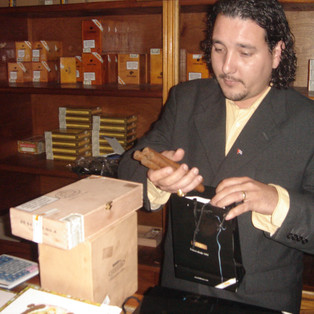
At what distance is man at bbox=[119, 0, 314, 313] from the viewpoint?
116 cm

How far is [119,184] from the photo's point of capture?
3.38 ft

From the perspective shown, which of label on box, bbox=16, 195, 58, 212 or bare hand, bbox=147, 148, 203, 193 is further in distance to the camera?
bare hand, bbox=147, 148, 203, 193

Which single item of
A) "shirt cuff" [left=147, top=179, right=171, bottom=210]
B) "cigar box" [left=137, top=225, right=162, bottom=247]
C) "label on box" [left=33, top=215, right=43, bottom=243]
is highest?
"label on box" [left=33, top=215, right=43, bottom=243]

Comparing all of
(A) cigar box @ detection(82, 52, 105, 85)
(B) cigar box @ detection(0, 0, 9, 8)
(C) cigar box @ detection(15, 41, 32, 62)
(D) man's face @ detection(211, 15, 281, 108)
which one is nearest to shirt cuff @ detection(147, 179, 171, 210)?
(D) man's face @ detection(211, 15, 281, 108)

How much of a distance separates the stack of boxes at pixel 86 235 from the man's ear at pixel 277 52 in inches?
27.0

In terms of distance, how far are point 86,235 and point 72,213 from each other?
58mm

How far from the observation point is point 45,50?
226 centimetres

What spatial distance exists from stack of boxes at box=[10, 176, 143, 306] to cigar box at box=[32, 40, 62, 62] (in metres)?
1.49

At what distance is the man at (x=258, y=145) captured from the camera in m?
1.16

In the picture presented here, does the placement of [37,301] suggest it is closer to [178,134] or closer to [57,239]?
[57,239]

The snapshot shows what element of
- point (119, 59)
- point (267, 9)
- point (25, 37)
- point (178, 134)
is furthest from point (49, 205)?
point (25, 37)

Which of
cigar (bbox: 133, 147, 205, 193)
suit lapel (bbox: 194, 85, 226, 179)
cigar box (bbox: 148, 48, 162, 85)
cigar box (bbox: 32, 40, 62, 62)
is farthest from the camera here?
cigar box (bbox: 32, 40, 62, 62)

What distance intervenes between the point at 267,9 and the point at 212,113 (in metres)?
0.38

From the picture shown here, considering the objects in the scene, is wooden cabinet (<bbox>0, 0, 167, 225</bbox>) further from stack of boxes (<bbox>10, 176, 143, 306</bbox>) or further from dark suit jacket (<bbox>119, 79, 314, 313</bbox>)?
stack of boxes (<bbox>10, 176, 143, 306</bbox>)
